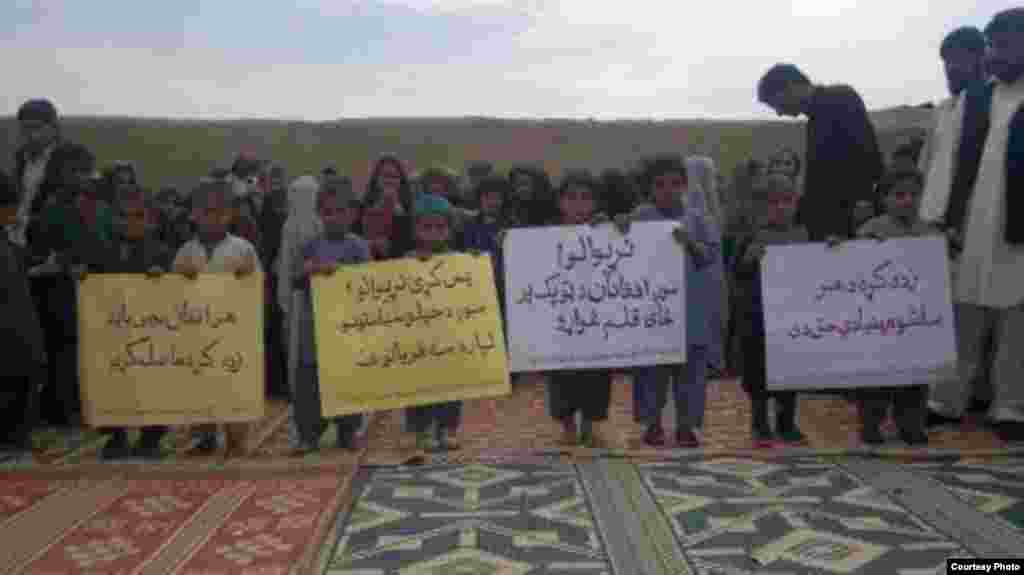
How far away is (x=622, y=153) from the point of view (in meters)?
37.2

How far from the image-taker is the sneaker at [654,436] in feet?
20.1

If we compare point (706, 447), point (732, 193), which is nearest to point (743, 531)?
point (706, 447)

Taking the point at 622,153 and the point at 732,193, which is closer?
the point at 732,193

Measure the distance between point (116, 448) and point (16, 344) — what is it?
82 cm

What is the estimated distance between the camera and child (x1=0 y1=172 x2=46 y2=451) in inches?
247

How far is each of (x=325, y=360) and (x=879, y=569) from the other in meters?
3.19

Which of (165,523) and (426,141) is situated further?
(426,141)

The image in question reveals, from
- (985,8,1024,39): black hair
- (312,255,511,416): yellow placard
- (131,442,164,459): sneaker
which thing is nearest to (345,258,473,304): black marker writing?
(312,255,511,416): yellow placard

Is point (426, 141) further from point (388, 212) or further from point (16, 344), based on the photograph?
point (16, 344)

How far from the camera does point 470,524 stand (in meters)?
4.45

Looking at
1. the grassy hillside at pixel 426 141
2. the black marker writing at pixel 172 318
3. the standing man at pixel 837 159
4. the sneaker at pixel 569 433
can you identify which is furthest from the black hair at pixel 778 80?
the grassy hillside at pixel 426 141

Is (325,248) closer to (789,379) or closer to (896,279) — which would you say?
(789,379)

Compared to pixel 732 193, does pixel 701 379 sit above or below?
below

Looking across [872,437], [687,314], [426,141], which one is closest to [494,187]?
[687,314]
